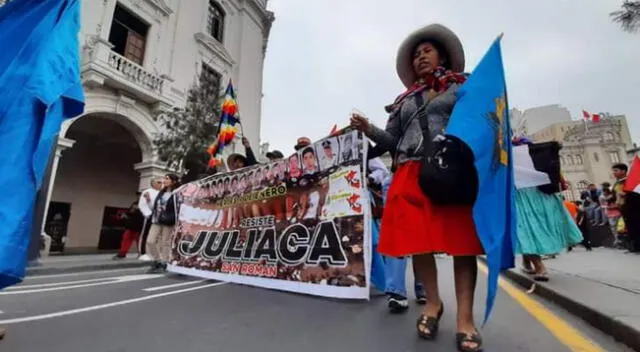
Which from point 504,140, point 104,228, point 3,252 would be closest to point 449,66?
point 504,140

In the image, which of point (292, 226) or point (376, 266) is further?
point (292, 226)

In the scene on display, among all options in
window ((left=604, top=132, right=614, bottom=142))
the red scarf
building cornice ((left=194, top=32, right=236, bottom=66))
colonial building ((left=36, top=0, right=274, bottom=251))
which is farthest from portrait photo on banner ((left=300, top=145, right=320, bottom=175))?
window ((left=604, top=132, right=614, bottom=142))

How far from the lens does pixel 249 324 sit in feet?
6.99

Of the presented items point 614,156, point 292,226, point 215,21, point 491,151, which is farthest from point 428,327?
point 614,156

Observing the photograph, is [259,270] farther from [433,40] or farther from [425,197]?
[433,40]

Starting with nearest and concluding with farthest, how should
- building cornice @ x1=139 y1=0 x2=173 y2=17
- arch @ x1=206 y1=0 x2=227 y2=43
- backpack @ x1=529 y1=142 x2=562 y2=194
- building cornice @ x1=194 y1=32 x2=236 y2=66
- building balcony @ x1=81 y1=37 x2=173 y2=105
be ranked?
backpack @ x1=529 y1=142 x2=562 y2=194 < building balcony @ x1=81 y1=37 x2=173 y2=105 < building cornice @ x1=139 y1=0 x2=173 y2=17 < building cornice @ x1=194 y1=32 x2=236 y2=66 < arch @ x1=206 y1=0 x2=227 y2=43

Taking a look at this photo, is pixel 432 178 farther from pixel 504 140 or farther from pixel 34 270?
pixel 34 270

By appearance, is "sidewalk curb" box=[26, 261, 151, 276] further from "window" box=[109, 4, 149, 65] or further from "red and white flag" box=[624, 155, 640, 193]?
"red and white flag" box=[624, 155, 640, 193]

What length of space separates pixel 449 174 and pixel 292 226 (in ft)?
6.94

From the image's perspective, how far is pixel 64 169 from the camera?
39.2 feet

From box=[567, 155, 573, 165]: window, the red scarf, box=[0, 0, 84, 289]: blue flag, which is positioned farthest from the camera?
box=[567, 155, 573, 165]: window

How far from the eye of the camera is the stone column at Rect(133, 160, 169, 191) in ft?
35.5

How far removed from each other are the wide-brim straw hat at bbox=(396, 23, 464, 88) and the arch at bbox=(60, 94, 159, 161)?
10.2 metres

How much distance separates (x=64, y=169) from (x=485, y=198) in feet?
47.8
